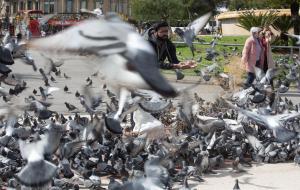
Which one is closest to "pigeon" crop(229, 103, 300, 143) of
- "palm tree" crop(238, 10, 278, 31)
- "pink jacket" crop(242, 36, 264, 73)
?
"pink jacket" crop(242, 36, 264, 73)

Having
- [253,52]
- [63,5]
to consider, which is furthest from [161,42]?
[63,5]

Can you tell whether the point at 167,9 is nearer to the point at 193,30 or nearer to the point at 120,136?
the point at 193,30

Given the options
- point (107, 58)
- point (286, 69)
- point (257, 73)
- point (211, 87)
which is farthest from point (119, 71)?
point (286, 69)

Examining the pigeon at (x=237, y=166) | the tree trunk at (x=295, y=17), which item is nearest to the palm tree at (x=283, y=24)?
the tree trunk at (x=295, y=17)

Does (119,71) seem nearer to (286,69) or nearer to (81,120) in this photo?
(81,120)

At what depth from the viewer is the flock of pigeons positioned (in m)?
3.26

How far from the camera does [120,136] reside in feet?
24.8

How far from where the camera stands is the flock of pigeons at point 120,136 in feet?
10.7

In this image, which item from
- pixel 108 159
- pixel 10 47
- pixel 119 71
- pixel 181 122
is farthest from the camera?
pixel 181 122

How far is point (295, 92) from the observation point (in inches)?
580

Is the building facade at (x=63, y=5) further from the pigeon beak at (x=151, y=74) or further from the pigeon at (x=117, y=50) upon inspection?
the pigeon beak at (x=151, y=74)

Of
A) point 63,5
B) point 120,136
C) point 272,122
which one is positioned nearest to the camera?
point 272,122

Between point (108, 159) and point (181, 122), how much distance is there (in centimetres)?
190

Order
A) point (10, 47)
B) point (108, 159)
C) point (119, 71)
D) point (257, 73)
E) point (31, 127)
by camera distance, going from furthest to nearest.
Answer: point (257, 73) → point (31, 127) → point (108, 159) → point (10, 47) → point (119, 71)
